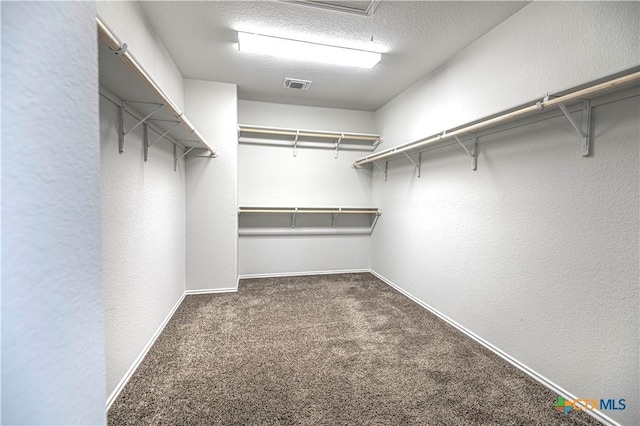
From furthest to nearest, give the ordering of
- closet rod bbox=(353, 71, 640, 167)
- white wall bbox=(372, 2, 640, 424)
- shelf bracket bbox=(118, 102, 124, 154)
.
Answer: shelf bracket bbox=(118, 102, 124, 154)
white wall bbox=(372, 2, 640, 424)
closet rod bbox=(353, 71, 640, 167)

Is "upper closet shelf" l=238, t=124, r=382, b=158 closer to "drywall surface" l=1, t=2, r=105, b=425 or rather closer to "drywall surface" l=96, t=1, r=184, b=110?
"drywall surface" l=96, t=1, r=184, b=110

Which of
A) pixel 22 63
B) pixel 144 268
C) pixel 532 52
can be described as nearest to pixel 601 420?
pixel 532 52

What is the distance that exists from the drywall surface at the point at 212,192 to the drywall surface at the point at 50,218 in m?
2.60

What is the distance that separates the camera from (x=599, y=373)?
1.37 meters

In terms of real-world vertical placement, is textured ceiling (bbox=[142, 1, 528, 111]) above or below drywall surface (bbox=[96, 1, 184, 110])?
above

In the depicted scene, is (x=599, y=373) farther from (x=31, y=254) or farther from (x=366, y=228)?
(x=366, y=228)

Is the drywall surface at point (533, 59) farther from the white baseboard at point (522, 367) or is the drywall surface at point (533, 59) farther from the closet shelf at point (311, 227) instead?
the white baseboard at point (522, 367)

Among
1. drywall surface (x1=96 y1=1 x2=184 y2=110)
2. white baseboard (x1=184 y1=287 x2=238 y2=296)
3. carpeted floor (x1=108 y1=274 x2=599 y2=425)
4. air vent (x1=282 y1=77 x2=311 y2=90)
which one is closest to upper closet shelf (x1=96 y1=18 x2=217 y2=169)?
drywall surface (x1=96 y1=1 x2=184 y2=110)

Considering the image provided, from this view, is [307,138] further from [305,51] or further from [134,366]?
[134,366]

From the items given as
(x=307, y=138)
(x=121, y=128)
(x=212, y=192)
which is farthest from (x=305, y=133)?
(x=121, y=128)

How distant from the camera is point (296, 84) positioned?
2965 millimetres

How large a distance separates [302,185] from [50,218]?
11.0 feet

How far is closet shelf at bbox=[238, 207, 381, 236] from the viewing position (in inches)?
136

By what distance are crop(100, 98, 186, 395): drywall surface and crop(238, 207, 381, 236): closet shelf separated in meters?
1.16
